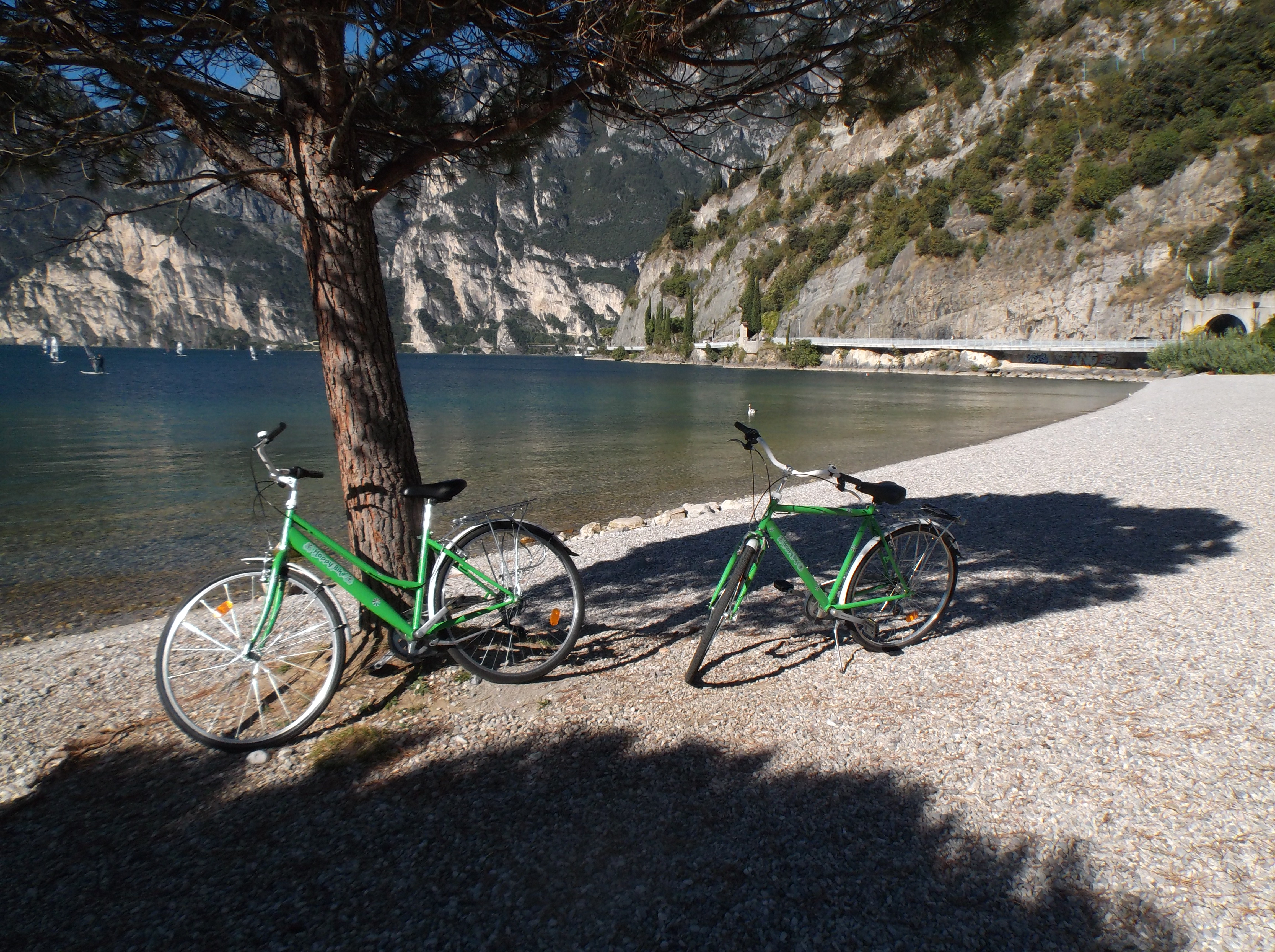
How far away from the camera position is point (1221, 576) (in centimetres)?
585

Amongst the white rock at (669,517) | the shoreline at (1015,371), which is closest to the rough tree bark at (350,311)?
the white rock at (669,517)

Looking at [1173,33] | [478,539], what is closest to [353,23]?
[478,539]

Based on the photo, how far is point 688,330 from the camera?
130875mm

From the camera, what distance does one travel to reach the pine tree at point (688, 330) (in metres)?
129

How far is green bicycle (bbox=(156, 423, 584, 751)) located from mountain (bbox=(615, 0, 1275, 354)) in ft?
176

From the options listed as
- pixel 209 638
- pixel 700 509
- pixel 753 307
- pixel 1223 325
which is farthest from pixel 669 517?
pixel 753 307

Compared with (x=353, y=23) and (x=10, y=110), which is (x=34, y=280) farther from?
(x=353, y=23)

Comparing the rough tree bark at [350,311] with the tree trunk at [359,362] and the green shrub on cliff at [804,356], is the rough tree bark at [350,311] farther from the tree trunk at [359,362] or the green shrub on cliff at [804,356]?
the green shrub on cliff at [804,356]

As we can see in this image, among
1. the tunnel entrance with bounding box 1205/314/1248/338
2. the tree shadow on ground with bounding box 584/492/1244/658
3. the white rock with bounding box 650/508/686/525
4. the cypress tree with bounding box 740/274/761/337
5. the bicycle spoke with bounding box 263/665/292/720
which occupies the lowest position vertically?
the white rock with bounding box 650/508/686/525

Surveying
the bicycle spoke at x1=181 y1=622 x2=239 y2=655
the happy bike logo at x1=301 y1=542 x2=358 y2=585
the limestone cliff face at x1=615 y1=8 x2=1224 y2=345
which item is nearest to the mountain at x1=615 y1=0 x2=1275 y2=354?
the limestone cliff face at x1=615 y1=8 x2=1224 y2=345

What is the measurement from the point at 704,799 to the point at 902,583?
88.4 inches

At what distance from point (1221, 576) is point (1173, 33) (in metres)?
114

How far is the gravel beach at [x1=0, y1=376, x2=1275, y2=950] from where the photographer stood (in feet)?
7.57

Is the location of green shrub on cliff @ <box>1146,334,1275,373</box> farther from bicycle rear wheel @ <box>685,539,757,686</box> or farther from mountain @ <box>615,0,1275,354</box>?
bicycle rear wheel @ <box>685,539,757,686</box>
